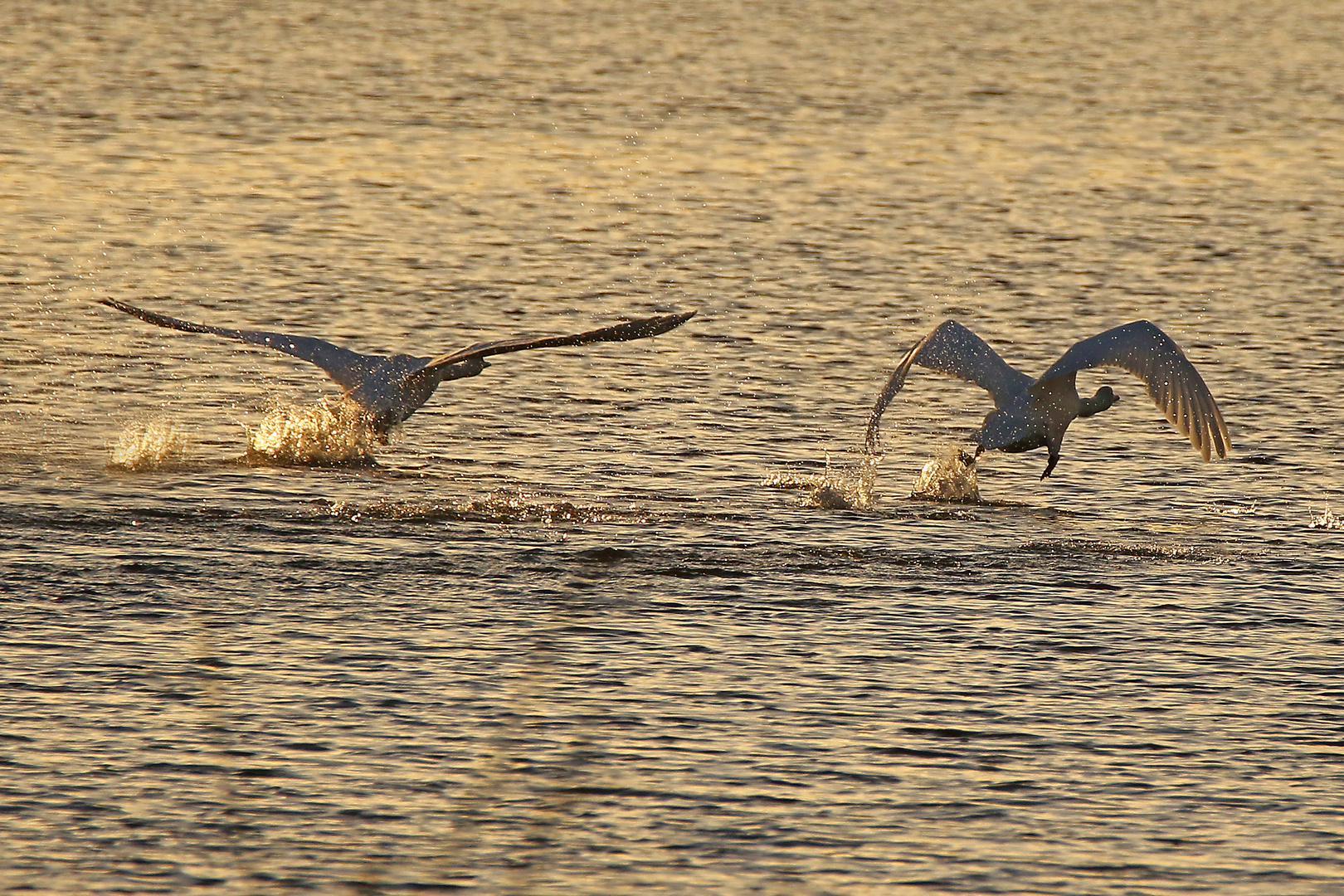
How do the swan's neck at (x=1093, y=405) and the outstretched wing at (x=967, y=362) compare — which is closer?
the outstretched wing at (x=967, y=362)

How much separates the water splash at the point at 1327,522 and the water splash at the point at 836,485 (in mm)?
2676

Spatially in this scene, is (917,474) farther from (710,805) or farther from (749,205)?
(749,205)

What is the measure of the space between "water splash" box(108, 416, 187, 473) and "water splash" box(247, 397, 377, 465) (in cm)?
48

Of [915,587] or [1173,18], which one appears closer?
[915,587]

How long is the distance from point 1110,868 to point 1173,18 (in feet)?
144

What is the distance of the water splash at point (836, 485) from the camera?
1456cm

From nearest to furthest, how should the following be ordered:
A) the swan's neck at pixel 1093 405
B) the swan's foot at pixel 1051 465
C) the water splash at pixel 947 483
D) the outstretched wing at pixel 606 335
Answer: the outstretched wing at pixel 606 335
the water splash at pixel 947 483
the swan's foot at pixel 1051 465
the swan's neck at pixel 1093 405

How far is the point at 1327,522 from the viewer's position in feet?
46.7

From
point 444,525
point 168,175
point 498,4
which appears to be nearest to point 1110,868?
point 444,525

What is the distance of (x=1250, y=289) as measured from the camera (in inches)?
875

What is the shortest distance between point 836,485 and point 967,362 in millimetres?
1484

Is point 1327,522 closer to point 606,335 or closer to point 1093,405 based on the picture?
point 1093,405

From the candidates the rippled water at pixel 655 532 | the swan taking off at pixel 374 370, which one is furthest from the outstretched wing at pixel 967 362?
the swan taking off at pixel 374 370

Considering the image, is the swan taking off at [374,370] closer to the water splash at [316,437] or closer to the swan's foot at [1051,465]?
the water splash at [316,437]
